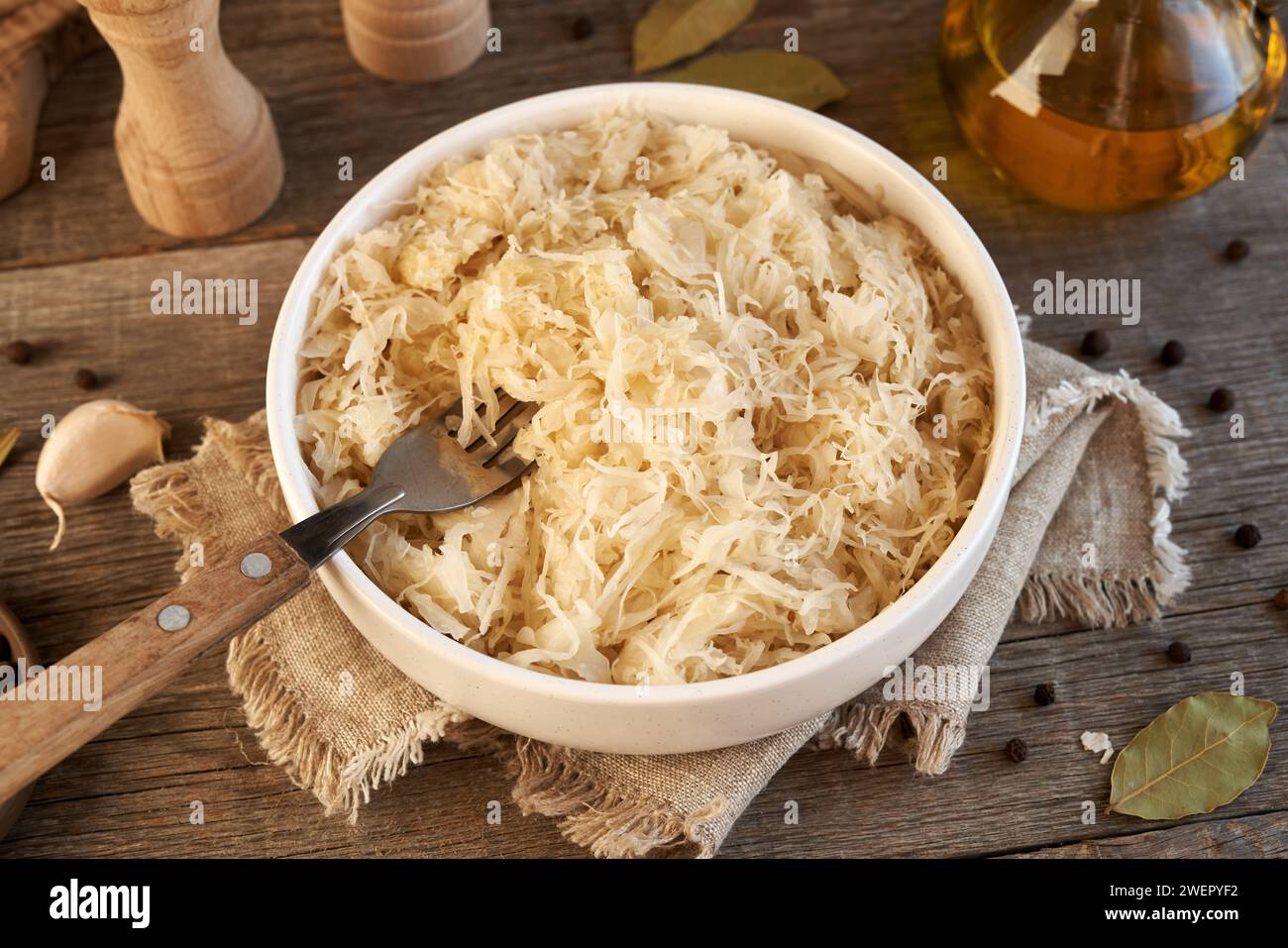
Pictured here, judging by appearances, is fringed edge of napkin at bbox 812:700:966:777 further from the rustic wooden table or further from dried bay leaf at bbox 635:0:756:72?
dried bay leaf at bbox 635:0:756:72

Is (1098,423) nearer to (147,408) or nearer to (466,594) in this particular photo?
(466,594)

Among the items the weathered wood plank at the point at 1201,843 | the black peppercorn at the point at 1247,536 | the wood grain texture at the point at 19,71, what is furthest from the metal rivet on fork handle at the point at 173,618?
A: the black peppercorn at the point at 1247,536

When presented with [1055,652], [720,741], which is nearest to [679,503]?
[720,741]

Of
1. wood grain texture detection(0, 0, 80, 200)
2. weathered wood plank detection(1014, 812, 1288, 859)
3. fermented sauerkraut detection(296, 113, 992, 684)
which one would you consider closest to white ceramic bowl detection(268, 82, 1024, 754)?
A: fermented sauerkraut detection(296, 113, 992, 684)

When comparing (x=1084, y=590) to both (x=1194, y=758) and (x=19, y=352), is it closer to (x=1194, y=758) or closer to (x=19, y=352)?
(x=1194, y=758)

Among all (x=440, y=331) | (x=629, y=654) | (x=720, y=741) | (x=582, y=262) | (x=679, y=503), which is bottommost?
(x=720, y=741)

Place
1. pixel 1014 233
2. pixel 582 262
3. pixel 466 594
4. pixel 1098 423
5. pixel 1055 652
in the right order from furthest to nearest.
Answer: pixel 1014 233 < pixel 1098 423 < pixel 1055 652 < pixel 582 262 < pixel 466 594
